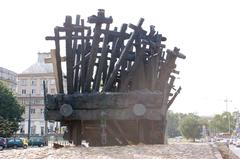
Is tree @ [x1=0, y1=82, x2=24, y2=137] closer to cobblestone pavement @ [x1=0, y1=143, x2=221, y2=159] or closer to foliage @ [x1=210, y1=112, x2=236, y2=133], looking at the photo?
cobblestone pavement @ [x1=0, y1=143, x2=221, y2=159]

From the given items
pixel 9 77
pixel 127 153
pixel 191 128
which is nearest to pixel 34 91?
pixel 9 77

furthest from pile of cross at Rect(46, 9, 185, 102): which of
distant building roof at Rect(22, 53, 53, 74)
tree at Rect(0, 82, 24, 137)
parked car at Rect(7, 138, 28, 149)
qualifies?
distant building roof at Rect(22, 53, 53, 74)

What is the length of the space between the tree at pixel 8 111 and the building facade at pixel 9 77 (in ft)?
122

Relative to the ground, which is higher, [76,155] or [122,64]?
[122,64]

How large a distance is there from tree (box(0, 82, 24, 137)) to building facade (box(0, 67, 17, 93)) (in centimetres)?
3723

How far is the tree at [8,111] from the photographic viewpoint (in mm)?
65938

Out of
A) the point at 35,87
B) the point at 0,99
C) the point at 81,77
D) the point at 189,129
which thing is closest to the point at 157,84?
the point at 81,77

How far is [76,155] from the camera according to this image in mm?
12102

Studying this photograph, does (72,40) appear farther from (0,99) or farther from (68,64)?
(0,99)

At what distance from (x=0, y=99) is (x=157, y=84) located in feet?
166

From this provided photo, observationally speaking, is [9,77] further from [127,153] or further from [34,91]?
[127,153]

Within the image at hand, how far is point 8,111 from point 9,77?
4708 centimetres

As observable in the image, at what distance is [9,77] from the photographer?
11262cm

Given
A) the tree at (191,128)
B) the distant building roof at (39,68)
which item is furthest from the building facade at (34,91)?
the tree at (191,128)
